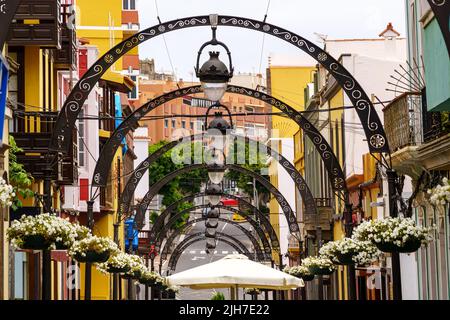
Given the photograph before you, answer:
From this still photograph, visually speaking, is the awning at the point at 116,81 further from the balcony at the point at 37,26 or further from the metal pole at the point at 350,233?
the metal pole at the point at 350,233

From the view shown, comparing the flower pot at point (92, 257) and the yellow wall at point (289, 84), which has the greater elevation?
the yellow wall at point (289, 84)

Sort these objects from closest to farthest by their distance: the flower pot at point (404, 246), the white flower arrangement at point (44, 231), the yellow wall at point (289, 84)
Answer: the flower pot at point (404, 246), the white flower arrangement at point (44, 231), the yellow wall at point (289, 84)

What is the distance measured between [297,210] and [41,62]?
38058mm

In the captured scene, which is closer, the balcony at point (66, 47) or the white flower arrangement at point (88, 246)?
the white flower arrangement at point (88, 246)

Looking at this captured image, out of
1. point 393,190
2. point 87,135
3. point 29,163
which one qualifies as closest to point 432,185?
point 393,190

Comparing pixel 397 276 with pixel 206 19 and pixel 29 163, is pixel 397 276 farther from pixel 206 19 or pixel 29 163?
pixel 29 163

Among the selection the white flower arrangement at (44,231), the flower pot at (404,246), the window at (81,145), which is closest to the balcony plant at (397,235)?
the flower pot at (404,246)

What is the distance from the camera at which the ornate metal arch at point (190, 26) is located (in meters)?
22.3

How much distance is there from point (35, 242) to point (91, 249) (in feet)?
9.09

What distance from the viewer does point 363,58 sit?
48688mm

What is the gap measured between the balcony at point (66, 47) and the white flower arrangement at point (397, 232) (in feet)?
58.4

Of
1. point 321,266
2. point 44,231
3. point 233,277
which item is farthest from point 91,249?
point 321,266

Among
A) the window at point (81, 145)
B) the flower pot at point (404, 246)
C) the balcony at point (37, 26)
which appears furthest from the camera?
the window at point (81, 145)

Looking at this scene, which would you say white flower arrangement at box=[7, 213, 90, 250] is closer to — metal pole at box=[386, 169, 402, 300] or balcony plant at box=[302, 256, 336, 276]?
metal pole at box=[386, 169, 402, 300]
